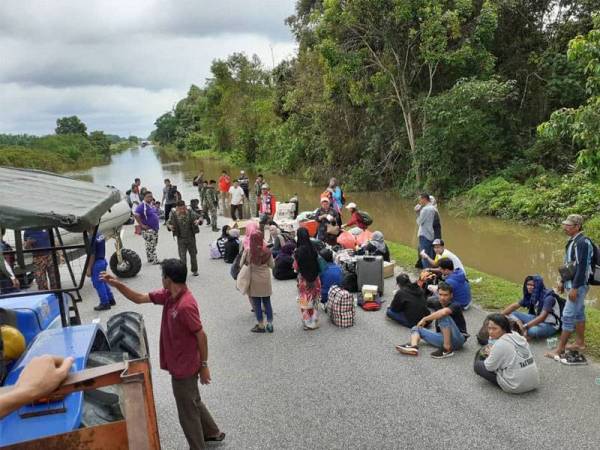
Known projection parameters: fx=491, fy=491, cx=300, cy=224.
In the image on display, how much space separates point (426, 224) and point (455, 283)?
2415mm

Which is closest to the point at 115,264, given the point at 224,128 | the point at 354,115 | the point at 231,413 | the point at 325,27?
the point at 231,413

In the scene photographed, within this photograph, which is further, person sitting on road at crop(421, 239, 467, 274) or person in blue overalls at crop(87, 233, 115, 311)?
person in blue overalls at crop(87, 233, 115, 311)

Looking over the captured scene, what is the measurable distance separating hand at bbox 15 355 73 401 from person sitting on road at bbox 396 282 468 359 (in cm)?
473

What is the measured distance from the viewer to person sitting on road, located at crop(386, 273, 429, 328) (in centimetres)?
708

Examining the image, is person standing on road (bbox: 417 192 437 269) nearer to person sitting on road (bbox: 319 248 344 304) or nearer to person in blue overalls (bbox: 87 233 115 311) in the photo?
person sitting on road (bbox: 319 248 344 304)

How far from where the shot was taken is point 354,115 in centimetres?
2444

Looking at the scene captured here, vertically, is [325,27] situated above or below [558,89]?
above

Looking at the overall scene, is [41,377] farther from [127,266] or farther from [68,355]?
[127,266]

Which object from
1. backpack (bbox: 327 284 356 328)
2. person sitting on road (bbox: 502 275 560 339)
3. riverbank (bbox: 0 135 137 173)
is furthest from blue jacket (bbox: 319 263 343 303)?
riverbank (bbox: 0 135 137 173)

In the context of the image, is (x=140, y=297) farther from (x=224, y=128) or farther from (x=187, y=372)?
(x=224, y=128)

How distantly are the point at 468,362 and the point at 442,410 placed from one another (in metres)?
1.22

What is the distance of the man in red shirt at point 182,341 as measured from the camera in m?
4.03

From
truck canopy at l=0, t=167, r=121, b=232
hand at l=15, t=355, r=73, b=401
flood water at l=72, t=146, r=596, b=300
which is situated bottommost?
flood water at l=72, t=146, r=596, b=300

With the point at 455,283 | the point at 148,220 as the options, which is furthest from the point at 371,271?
the point at 148,220
